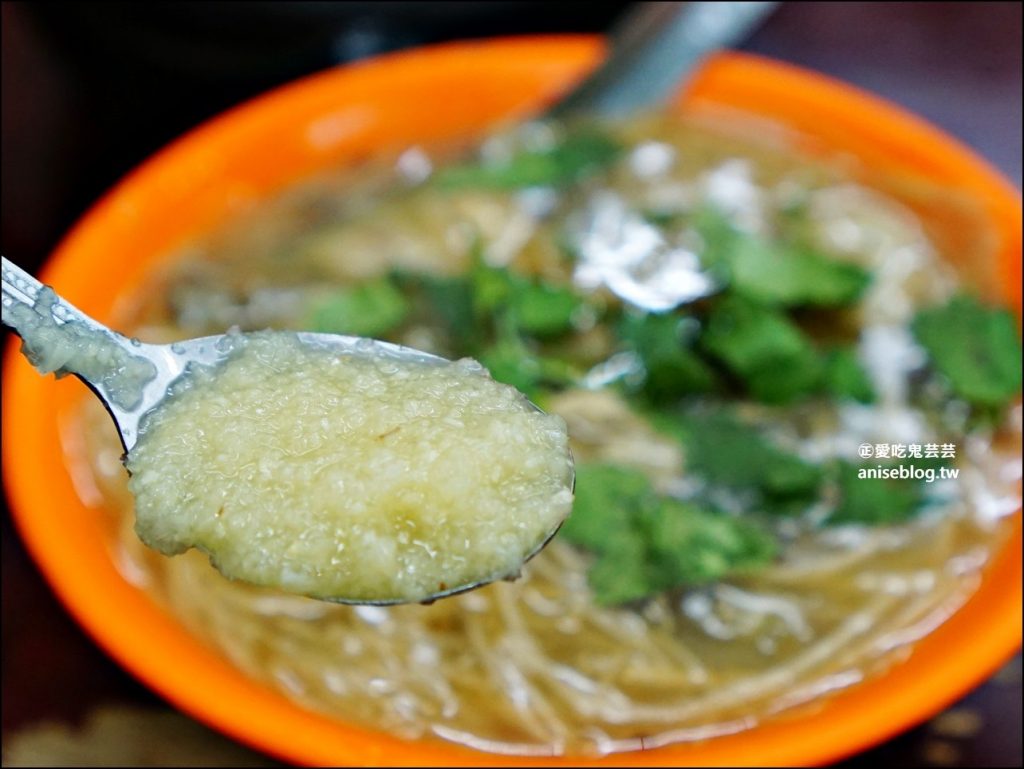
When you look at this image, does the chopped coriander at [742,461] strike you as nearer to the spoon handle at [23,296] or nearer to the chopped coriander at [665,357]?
the chopped coriander at [665,357]

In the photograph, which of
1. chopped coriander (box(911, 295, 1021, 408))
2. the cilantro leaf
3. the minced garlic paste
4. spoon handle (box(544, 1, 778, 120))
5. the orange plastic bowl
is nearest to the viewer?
the minced garlic paste

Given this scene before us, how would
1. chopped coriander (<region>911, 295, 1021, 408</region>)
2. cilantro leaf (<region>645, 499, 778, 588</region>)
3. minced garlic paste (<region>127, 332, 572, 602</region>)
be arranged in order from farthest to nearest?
chopped coriander (<region>911, 295, 1021, 408</region>)
cilantro leaf (<region>645, 499, 778, 588</region>)
minced garlic paste (<region>127, 332, 572, 602</region>)

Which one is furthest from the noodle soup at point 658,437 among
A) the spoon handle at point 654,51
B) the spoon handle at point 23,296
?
the spoon handle at point 23,296

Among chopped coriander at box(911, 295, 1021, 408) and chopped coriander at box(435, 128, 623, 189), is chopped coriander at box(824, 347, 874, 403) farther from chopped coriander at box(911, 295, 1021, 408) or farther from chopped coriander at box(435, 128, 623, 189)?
chopped coriander at box(435, 128, 623, 189)

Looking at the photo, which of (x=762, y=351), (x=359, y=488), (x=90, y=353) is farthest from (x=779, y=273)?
(x=90, y=353)

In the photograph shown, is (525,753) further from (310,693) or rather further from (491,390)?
(491,390)

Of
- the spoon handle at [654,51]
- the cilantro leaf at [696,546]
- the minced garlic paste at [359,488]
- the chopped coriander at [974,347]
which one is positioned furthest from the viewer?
the spoon handle at [654,51]

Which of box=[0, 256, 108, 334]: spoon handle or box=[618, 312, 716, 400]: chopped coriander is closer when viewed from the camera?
box=[0, 256, 108, 334]: spoon handle

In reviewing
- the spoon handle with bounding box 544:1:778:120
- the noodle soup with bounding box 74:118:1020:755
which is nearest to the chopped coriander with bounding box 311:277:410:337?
the noodle soup with bounding box 74:118:1020:755
